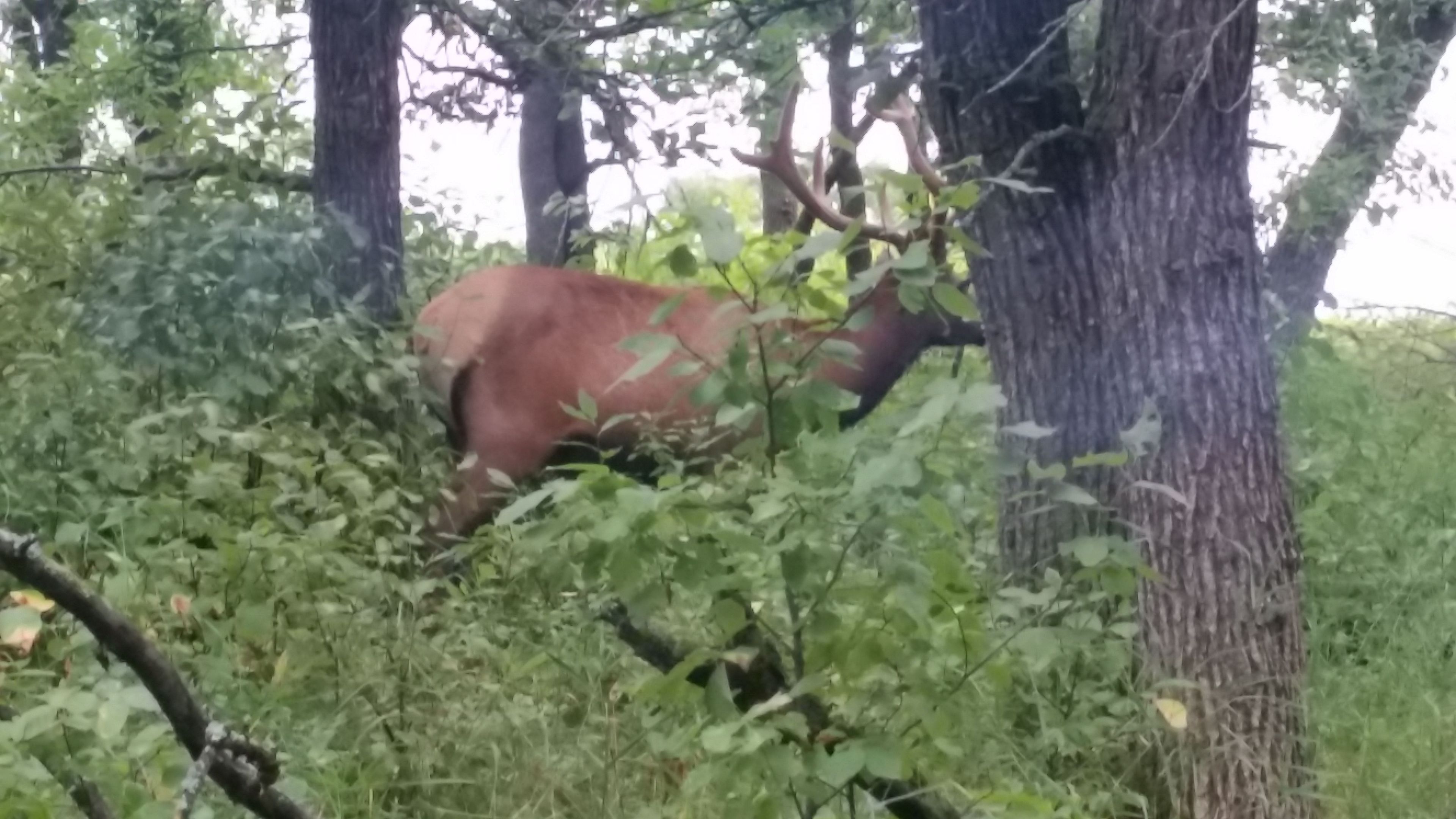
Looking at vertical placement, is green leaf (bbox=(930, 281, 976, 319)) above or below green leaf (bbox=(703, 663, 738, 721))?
above

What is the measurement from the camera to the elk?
3.93 metres

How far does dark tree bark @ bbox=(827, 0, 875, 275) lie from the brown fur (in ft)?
1.37

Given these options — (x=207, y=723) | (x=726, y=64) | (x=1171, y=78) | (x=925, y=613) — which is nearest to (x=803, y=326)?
(x=925, y=613)

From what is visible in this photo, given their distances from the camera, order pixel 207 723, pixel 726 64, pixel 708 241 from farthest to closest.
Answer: pixel 726 64 → pixel 708 241 → pixel 207 723

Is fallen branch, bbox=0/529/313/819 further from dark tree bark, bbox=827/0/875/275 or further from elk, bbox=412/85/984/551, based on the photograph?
elk, bbox=412/85/984/551

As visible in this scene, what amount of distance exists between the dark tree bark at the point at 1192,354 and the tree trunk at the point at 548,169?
279 cm

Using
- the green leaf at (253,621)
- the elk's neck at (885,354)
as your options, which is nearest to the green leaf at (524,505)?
the green leaf at (253,621)

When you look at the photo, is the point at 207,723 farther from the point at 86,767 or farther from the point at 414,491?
the point at 414,491

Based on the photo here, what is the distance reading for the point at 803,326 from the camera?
74.5 inches

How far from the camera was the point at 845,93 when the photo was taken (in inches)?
148

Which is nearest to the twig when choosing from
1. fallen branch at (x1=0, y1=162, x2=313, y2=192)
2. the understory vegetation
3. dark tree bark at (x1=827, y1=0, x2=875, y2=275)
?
dark tree bark at (x1=827, y1=0, x2=875, y2=275)

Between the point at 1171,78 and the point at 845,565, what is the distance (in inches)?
55.8

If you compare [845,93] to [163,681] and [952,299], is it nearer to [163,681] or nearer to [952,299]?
[952,299]

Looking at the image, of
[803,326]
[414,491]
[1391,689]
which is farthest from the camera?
[414,491]
